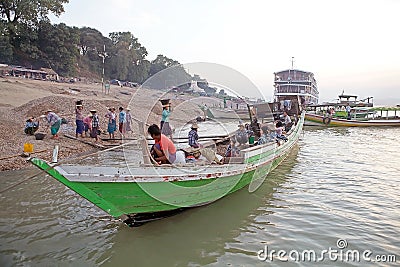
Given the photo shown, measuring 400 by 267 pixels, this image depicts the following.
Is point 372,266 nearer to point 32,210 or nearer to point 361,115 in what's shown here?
point 32,210

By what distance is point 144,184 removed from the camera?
5574 mm

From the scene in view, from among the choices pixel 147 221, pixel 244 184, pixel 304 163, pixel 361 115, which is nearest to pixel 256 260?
pixel 147 221

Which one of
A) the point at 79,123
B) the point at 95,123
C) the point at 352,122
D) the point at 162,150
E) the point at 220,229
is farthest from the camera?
the point at 352,122

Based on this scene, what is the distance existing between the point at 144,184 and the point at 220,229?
6.48 ft

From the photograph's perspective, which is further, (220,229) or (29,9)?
(29,9)

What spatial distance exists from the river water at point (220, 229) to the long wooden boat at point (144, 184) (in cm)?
54

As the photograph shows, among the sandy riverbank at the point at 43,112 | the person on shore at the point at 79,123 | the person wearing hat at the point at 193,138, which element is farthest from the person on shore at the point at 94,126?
the person wearing hat at the point at 193,138

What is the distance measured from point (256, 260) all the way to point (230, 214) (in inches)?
75.0

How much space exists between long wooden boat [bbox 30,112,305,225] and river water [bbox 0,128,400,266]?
0.54 metres

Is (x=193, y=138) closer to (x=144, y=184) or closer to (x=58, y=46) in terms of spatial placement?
(x=144, y=184)

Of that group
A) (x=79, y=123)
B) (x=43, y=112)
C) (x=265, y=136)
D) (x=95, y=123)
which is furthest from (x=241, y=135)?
(x=43, y=112)

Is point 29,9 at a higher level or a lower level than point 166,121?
higher

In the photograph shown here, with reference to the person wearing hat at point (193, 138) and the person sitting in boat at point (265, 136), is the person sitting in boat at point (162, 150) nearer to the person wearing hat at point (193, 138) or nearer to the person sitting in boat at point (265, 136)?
the person wearing hat at point (193, 138)

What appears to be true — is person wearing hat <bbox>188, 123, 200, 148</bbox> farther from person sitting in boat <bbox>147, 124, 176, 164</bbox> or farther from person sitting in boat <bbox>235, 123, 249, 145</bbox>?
person sitting in boat <bbox>147, 124, 176, 164</bbox>
